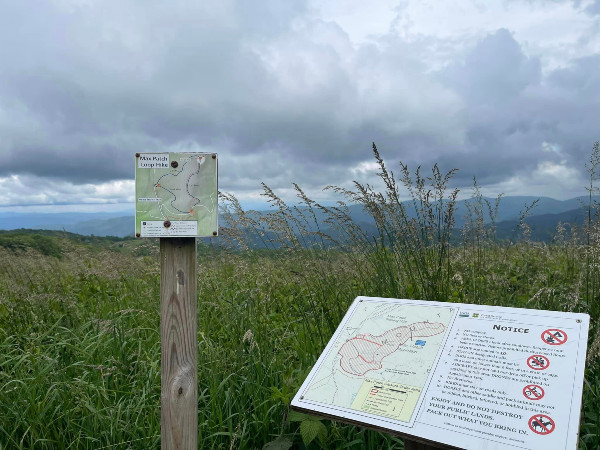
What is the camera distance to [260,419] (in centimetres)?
288

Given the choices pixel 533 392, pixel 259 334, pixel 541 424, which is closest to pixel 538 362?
pixel 533 392

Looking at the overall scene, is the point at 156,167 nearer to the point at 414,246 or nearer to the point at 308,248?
the point at 308,248

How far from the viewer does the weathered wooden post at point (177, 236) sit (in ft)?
7.93

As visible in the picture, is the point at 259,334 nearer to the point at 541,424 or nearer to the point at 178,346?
the point at 178,346

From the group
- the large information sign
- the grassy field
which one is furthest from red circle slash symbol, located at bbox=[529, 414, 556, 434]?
the grassy field

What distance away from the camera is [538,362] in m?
1.96

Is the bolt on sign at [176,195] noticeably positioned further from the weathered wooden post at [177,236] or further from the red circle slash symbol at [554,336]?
the red circle slash symbol at [554,336]

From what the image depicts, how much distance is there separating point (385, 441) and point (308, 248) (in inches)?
57.4

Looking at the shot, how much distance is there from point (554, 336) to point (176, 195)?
77.1 inches

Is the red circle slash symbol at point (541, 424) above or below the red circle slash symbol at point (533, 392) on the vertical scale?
below

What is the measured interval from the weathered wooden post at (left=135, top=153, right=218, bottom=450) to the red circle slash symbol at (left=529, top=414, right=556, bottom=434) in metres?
1.62

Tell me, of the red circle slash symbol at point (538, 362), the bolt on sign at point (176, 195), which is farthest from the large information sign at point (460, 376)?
the bolt on sign at point (176, 195)

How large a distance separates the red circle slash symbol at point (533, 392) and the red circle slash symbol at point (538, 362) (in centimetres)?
9

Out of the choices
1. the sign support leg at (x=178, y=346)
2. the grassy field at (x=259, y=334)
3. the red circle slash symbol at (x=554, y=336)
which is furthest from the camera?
the grassy field at (x=259, y=334)
